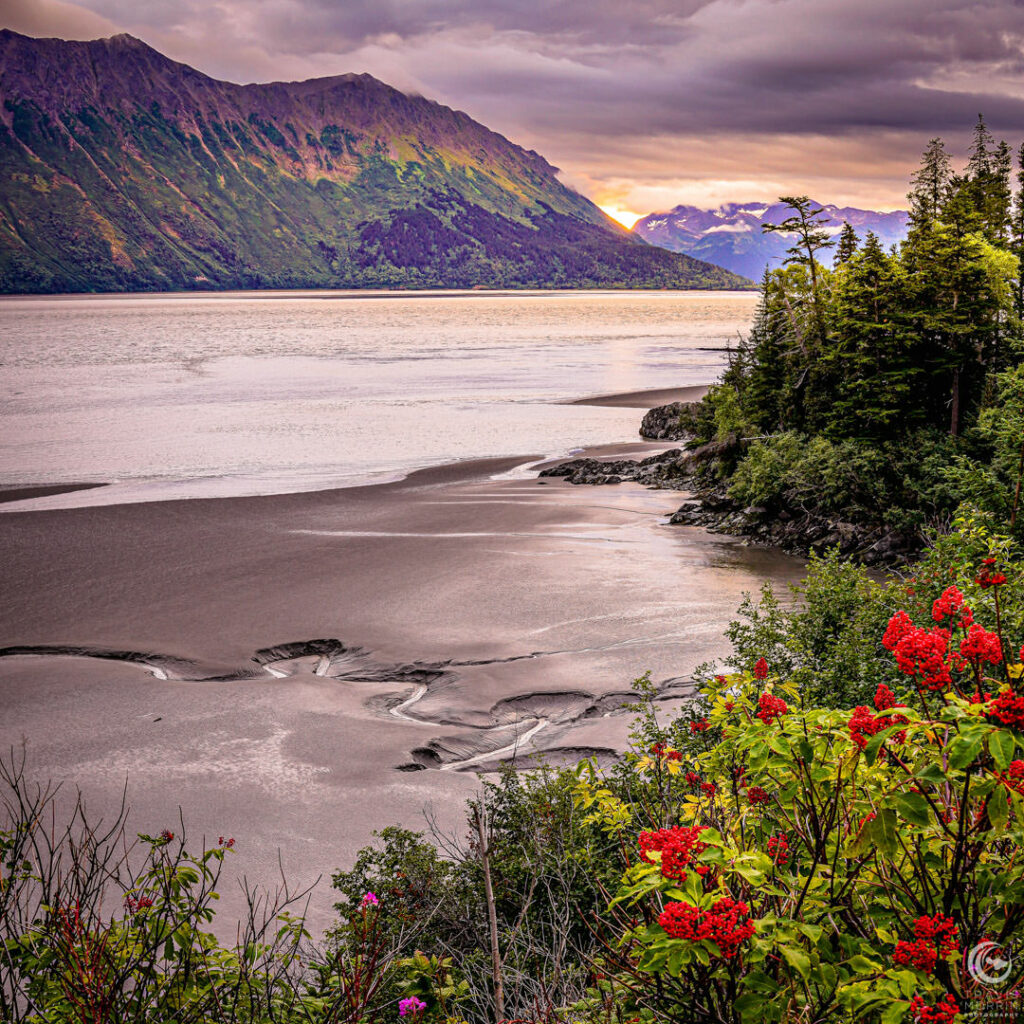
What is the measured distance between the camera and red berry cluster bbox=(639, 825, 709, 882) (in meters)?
3.11

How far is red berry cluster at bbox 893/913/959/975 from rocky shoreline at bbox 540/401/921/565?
507 inches

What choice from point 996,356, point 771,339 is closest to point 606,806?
point 996,356

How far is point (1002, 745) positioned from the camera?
281 centimetres

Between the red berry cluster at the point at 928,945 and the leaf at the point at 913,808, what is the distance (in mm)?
373

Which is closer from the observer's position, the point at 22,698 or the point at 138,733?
the point at 138,733

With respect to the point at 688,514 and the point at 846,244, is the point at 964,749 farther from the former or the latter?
the point at 846,244

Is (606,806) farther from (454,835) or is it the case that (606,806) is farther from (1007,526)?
(1007,526)


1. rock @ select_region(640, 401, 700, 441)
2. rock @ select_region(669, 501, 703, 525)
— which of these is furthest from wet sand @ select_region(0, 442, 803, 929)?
rock @ select_region(640, 401, 700, 441)

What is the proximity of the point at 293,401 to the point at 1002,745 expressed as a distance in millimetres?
65700

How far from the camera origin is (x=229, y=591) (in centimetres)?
2284

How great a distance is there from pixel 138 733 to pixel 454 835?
681 centimetres

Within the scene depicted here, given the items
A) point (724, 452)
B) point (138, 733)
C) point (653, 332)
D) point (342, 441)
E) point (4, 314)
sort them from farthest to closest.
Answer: point (4, 314), point (653, 332), point (342, 441), point (724, 452), point (138, 733)

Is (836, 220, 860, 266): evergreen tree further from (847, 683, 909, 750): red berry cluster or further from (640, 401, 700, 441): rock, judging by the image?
(847, 683, 909, 750): red berry cluster

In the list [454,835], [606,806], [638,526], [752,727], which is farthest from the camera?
[638,526]
